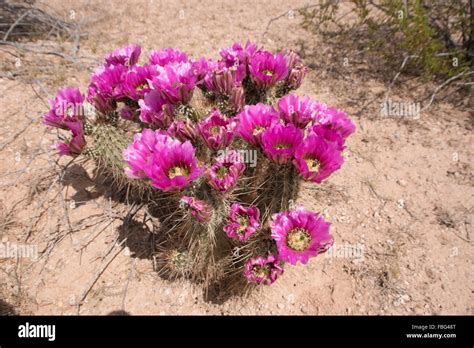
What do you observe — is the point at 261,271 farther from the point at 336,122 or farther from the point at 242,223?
the point at 336,122

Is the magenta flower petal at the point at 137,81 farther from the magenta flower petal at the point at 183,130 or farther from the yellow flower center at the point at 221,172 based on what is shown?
the yellow flower center at the point at 221,172

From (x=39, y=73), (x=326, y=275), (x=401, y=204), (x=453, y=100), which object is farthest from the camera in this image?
(x=39, y=73)

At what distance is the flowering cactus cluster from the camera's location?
136cm

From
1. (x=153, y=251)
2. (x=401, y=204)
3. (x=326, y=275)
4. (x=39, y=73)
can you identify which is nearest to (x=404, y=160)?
(x=401, y=204)

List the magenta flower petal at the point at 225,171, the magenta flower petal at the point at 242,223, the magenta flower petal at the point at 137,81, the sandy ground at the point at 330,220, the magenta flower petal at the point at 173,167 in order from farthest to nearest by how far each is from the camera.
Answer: the sandy ground at the point at 330,220
the magenta flower petal at the point at 137,81
the magenta flower petal at the point at 242,223
the magenta flower petal at the point at 225,171
the magenta flower petal at the point at 173,167

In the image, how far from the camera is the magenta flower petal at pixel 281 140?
1.34 metres

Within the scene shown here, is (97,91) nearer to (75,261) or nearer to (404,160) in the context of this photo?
(75,261)

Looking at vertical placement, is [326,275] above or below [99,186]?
below

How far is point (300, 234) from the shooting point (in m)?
1.44

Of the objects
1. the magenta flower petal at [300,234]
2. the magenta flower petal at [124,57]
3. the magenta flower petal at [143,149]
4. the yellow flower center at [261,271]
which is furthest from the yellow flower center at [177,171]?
the magenta flower petal at [124,57]

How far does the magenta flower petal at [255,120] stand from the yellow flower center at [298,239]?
39 cm

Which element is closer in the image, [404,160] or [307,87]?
[404,160]

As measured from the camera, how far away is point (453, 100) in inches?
116
